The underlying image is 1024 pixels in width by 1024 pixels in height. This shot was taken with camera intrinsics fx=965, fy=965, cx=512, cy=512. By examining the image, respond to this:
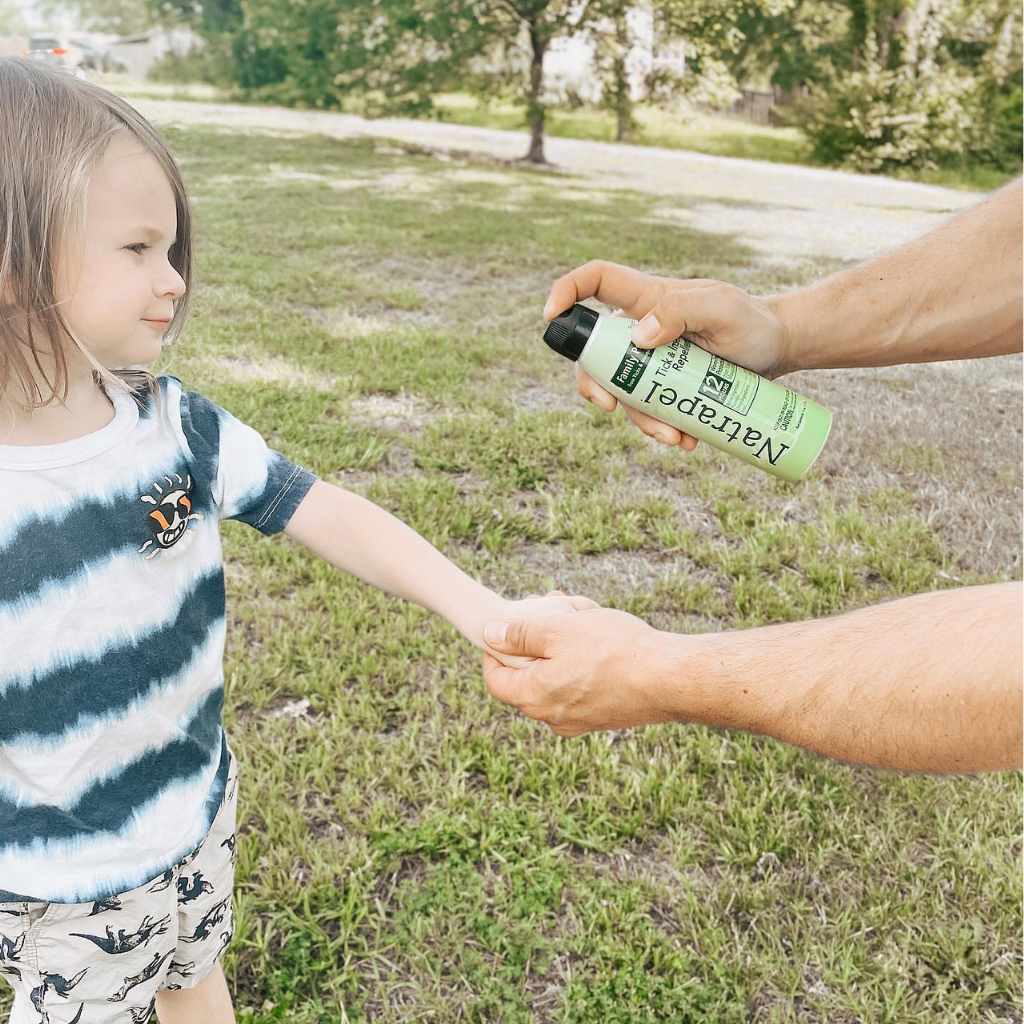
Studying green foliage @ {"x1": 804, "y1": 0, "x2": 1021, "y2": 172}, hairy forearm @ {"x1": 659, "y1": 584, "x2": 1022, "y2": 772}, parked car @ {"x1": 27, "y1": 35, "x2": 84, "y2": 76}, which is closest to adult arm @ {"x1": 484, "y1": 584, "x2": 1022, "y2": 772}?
hairy forearm @ {"x1": 659, "y1": 584, "x2": 1022, "y2": 772}

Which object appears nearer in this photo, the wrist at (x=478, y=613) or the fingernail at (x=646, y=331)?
the wrist at (x=478, y=613)

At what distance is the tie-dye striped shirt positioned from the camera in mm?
1205

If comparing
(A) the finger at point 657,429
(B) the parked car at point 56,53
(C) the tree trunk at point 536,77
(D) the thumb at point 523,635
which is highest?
(C) the tree trunk at point 536,77

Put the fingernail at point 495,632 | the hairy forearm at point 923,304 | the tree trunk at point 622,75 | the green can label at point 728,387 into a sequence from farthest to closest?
the tree trunk at point 622,75, the hairy forearm at point 923,304, the green can label at point 728,387, the fingernail at point 495,632

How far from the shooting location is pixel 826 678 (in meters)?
1.30

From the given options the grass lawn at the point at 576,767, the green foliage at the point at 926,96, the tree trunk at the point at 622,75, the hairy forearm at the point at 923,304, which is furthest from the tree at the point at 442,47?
the hairy forearm at the point at 923,304

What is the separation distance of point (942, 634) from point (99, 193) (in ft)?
3.91

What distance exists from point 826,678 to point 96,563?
971 millimetres

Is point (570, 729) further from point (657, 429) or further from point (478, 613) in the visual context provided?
point (657, 429)

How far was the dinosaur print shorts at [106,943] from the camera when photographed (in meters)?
1.26

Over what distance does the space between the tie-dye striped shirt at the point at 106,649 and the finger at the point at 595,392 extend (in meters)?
0.77

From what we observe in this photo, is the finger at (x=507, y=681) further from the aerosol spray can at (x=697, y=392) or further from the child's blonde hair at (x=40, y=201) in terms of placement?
the child's blonde hair at (x=40, y=201)

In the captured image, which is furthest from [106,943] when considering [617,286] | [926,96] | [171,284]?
[926,96]

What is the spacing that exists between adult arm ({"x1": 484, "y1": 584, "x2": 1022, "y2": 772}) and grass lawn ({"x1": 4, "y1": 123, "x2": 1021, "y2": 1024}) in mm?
560
